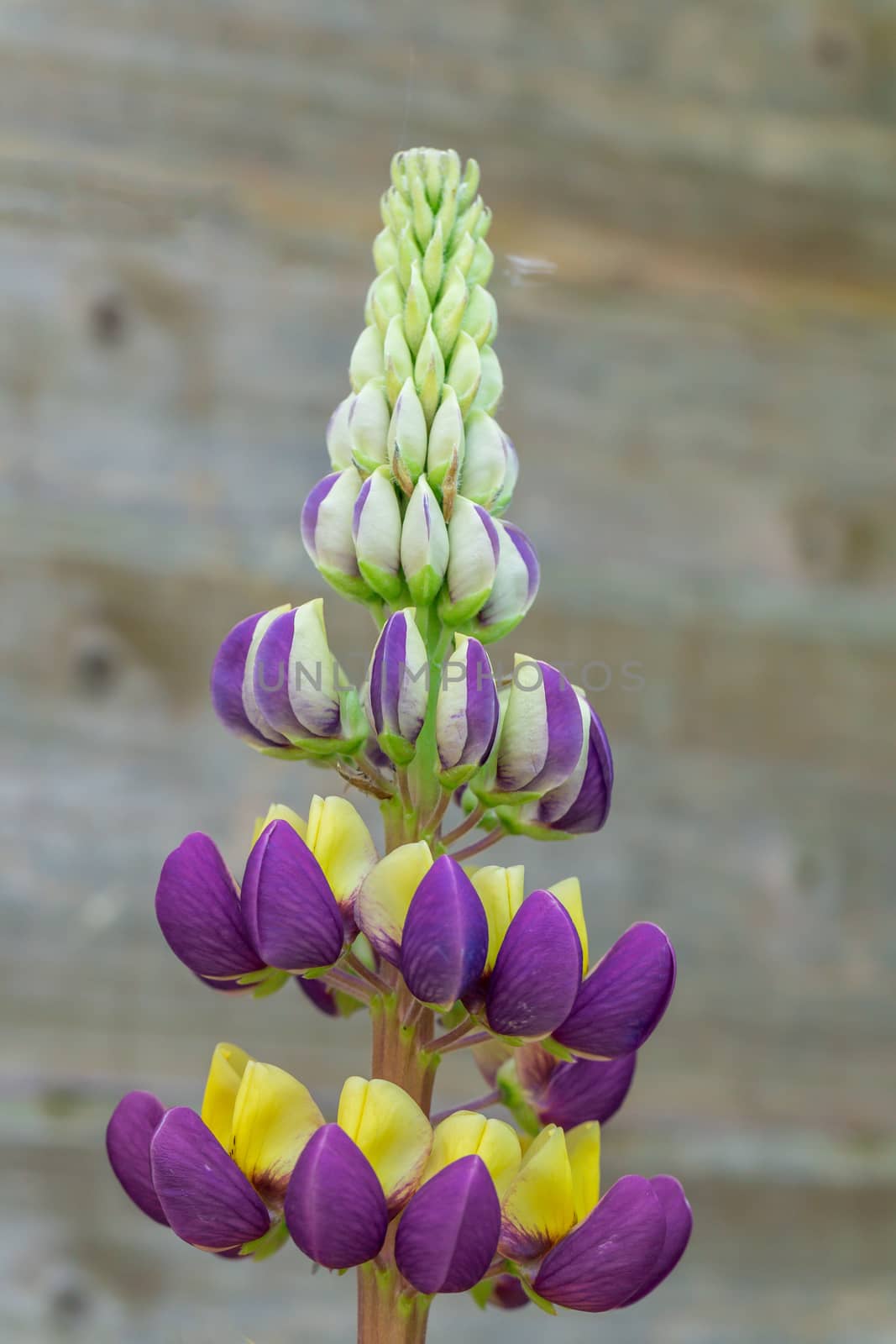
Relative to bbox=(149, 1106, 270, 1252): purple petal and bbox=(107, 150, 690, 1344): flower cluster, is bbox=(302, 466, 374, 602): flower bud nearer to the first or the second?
bbox=(107, 150, 690, 1344): flower cluster

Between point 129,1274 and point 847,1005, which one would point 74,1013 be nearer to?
point 129,1274

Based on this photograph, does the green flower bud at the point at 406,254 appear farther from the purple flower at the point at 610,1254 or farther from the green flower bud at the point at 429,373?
the purple flower at the point at 610,1254

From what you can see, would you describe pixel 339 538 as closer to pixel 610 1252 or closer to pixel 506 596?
pixel 506 596

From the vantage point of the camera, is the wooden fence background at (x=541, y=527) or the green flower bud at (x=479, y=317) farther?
the wooden fence background at (x=541, y=527)

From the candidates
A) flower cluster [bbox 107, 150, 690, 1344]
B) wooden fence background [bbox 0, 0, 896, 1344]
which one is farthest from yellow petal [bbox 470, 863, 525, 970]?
wooden fence background [bbox 0, 0, 896, 1344]

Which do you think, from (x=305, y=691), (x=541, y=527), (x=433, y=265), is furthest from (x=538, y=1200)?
(x=541, y=527)

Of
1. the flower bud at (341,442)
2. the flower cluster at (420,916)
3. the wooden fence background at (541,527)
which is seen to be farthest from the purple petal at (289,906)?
the wooden fence background at (541,527)
